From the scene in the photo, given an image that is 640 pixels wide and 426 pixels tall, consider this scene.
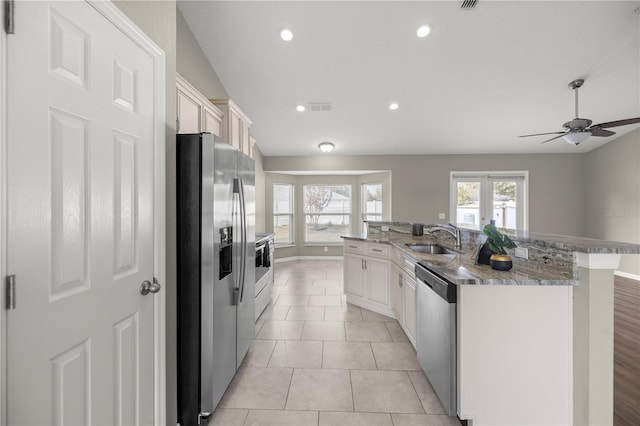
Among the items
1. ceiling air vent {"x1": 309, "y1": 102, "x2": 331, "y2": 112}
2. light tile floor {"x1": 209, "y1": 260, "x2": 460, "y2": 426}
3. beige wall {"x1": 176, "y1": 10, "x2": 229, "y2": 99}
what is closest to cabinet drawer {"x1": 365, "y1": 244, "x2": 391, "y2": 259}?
light tile floor {"x1": 209, "y1": 260, "x2": 460, "y2": 426}

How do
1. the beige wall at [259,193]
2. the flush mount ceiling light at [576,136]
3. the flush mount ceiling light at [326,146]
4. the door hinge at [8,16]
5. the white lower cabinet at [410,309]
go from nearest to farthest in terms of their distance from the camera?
the door hinge at [8,16] < the white lower cabinet at [410,309] < the flush mount ceiling light at [576,136] < the flush mount ceiling light at [326,146] < the beige wall at [259,193]

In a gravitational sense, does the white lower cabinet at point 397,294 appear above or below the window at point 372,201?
below

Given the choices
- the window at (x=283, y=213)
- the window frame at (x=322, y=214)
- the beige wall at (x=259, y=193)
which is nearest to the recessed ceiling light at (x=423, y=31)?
the beige wall at (x=259, y=193)

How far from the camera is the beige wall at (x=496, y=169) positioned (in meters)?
6.43

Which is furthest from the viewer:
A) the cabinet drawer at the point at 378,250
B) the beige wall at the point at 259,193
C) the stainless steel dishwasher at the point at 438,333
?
the beige wall at the point at 259,193

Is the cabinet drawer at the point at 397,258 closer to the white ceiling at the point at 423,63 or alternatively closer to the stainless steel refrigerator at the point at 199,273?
the stainless steel refrigerator at the point at 199,273

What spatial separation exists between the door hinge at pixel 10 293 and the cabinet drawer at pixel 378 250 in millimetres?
3024

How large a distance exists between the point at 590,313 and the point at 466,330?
2.05 ft

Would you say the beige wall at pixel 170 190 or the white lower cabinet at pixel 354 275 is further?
the white lower cabinet at pixel 354 275

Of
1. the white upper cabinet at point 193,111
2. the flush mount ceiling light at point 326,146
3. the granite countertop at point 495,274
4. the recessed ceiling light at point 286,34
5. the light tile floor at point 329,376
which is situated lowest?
the light tile floor at point 329,376

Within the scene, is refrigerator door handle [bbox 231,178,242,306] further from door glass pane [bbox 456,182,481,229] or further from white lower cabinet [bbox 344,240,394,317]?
door glass pane [bbox 456,182,481,229]

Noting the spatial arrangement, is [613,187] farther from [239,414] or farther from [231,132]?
[239,414]

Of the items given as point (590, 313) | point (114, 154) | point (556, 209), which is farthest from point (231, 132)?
point (556, 209)

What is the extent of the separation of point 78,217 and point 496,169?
293 inches
